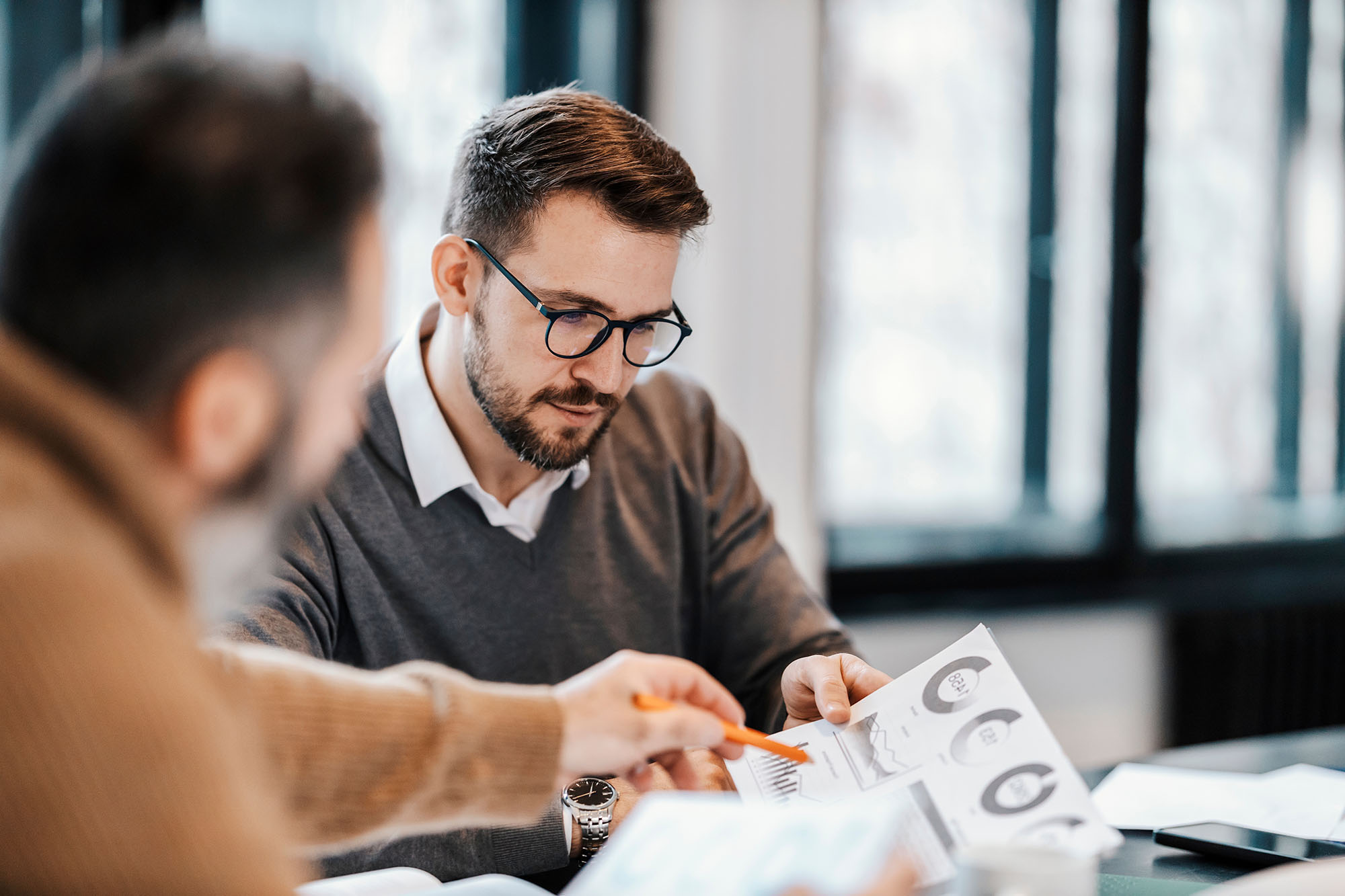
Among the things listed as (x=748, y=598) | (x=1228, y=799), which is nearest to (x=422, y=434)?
(x=748, y=598)

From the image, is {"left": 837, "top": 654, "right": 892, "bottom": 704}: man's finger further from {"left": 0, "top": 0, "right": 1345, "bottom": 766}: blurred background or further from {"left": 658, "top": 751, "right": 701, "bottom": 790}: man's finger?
{"left": 0, "top": 0, "right": 1345, "bottom": 766}: blurred background

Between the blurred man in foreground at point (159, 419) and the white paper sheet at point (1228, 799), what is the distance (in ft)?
3.05

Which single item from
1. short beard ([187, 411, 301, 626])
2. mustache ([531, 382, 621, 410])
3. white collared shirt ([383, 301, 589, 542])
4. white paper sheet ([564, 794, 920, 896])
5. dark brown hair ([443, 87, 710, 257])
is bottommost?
white paper sheet ([564, 794, 920, 896])

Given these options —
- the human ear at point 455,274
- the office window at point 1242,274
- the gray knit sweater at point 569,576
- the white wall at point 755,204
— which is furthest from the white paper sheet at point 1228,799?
the office window at point 1242,274

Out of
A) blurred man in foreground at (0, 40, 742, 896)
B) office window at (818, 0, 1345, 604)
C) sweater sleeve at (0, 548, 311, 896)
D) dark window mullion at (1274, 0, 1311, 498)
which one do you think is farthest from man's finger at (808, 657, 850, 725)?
dark window mullion at (1274, 0, 1311, 498)

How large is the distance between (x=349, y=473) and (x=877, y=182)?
1.93m

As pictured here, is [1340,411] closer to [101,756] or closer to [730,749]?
[730,749]

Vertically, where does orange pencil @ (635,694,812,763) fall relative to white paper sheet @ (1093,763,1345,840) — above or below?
above

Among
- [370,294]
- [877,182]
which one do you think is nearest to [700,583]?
[370,294]

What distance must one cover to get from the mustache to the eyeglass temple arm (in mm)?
90

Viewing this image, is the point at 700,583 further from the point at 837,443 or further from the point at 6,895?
the point at 837,443

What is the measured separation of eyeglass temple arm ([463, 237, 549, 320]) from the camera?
139 centimetres

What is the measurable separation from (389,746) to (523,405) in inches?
26.9

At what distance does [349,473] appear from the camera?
142 cm
